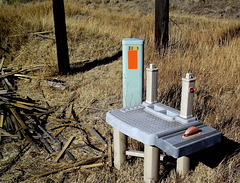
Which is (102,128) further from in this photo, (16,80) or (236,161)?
(16,80)

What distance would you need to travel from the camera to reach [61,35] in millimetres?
6527

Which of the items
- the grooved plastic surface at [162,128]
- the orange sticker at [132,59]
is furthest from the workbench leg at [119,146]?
the orange sticker at [132,59]

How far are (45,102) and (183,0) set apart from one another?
2351 centimetres

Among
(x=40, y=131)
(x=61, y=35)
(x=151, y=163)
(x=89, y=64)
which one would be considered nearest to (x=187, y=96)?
(x=151, y=163)

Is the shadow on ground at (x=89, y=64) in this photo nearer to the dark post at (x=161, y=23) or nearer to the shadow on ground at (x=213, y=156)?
the dark post at (x=161, y=23)

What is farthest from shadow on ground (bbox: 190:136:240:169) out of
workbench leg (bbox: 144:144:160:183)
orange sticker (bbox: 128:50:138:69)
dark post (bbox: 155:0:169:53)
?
dark post (bbox: 155:0:169:53)

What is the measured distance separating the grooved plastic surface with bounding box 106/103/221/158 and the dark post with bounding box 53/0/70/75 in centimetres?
407

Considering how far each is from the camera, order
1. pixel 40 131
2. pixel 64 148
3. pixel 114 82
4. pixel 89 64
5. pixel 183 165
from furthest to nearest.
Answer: pixel 89 64 → pixel 114 82 → pixel 40 131 → pixel 64 148 → pixel 183 165

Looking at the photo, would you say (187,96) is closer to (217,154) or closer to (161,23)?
(217,154)

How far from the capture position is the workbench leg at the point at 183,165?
2884 millimetres

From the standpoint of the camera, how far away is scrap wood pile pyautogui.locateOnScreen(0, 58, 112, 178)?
11.2ft

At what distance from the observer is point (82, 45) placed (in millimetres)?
Answer: 8672

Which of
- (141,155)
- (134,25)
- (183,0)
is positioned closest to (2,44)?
(134,25)

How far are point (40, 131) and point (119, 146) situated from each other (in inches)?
68.0
